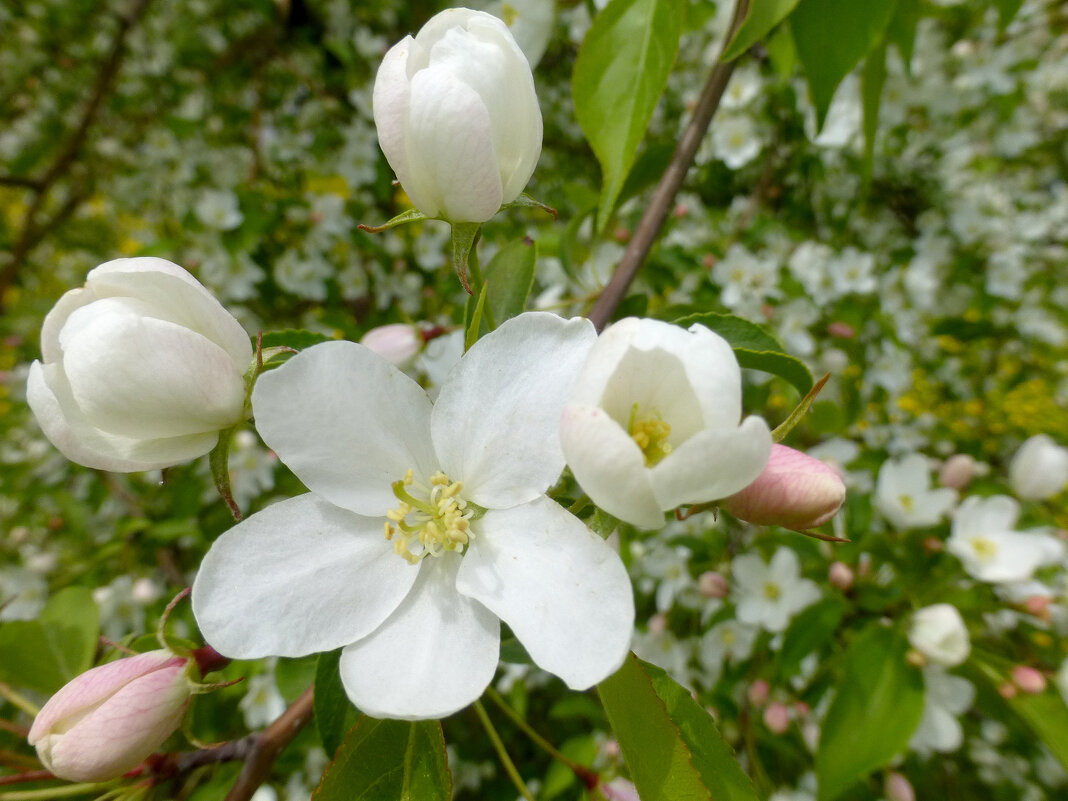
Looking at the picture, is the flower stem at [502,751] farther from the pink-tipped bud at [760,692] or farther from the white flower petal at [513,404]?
the pink-tipped bud at [760,692]

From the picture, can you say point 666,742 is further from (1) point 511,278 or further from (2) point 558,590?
(1) point 511,278

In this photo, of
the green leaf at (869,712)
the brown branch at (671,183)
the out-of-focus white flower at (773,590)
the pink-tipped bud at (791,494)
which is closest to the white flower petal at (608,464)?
the pink-tipped bud at (791,494)

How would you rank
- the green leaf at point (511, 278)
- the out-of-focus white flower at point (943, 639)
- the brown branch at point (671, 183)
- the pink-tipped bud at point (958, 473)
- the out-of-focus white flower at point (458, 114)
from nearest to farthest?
1. the out-of-focus white flower at point (458, 114)
2. the green leaf at point (511, 278)
3. the brown branch at point (671, 183)
4. the out-of-focus white flower at point (943, 639)
5. the pink-tipped bud at point (958, 473)

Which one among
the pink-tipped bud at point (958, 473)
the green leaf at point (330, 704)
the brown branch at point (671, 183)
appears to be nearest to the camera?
the green leaf at point (330, 704)

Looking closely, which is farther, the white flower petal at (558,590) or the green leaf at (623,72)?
the green leaf at (623,72)

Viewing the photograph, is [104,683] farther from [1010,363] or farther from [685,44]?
[1010,363]

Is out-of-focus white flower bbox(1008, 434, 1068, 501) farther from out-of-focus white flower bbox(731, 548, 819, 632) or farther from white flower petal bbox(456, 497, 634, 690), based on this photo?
white flower petal bbox(456, 497, 634, 690)
